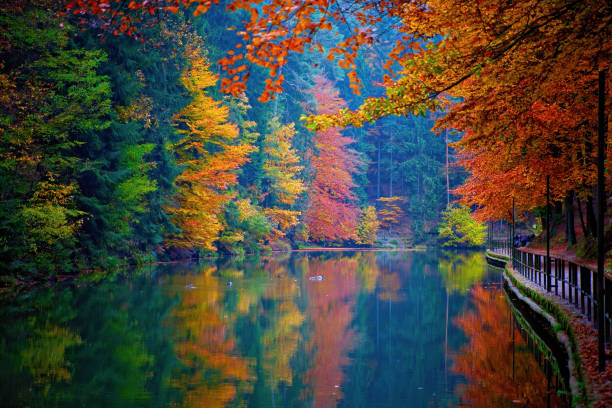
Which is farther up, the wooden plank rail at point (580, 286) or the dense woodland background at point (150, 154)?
the dense woodland background at point (150, 154)

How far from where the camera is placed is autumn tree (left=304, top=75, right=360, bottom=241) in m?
63.4

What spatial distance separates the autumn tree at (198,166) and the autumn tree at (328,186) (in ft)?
78.7

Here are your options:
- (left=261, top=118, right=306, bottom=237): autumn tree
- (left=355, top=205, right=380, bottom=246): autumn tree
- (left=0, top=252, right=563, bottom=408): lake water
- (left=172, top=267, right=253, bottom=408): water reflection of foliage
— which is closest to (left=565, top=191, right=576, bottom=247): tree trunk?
(left=0, top=252, right=563, bottom=408): lake water

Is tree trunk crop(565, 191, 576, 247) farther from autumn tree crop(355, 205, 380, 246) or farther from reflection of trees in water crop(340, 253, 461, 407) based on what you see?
autumn tree crop(355, 205, 380, 246)

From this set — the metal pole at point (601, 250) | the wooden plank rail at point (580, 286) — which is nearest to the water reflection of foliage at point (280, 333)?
the metal pole at point (601, 250)

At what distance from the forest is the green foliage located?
619 inches

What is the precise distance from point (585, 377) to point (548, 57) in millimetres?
4459

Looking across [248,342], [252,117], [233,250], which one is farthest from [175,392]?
[252,117]

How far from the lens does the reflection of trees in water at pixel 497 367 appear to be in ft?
29.3

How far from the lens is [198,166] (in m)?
38.3

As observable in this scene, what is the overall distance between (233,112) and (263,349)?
116ft

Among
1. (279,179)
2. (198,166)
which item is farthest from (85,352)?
(279,179)

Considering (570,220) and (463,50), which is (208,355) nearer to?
(463,50)

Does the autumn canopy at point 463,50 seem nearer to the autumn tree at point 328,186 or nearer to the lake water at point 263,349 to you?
the lake water at point 263,349
